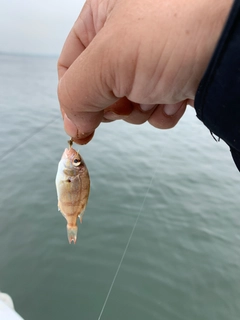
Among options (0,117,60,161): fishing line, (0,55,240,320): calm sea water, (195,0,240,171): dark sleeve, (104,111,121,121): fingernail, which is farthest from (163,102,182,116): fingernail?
(0,117,60,161): fishing line

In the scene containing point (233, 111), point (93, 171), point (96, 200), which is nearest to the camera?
point (233, 111)

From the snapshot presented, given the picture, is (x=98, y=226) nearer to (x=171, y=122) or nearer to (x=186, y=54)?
(x=171, y=122)

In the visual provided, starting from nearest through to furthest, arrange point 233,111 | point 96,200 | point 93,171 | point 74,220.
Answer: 1. point 233,111
2. point 74,220
3. point 96,200
4. point 93,171

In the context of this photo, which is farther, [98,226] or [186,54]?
[98,226]

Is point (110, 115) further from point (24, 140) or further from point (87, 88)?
point (24, 140)

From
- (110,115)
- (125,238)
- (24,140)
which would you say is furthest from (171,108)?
(24,140)

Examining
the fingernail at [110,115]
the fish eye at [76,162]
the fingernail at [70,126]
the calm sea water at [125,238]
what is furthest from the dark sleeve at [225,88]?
the calm sea water at [125,238]

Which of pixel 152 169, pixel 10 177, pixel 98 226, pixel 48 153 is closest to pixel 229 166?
pixel 152 169
